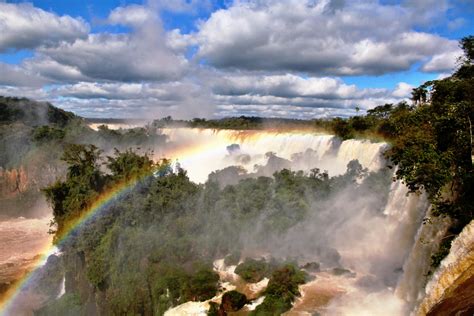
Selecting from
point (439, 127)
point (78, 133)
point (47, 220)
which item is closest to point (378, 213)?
point (439, 127)

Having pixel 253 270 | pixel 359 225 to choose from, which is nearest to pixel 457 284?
pixel 253 270

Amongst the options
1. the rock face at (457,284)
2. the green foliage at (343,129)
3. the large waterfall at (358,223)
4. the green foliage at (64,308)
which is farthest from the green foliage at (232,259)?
A: the rock face at (457,284)

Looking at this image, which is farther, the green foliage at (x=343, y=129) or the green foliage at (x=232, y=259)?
the green foliage at (x=343, y=129)

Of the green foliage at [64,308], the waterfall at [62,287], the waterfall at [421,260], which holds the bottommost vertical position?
the waterfall at [62,287]

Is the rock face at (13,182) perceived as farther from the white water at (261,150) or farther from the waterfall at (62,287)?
the waterfall at (62,287)

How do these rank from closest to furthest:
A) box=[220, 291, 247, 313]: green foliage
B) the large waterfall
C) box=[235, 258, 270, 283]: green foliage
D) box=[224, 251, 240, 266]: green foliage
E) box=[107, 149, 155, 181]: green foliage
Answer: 1. the large waterfall
2. box=[220, 291, 247, 313]: green foliage
3. box=[235, 258, 270, 283]: green foliage
4. box=[224, 251, 240, 266]: green foliage
5. box=[107, 149, 155, 181]: green foliage

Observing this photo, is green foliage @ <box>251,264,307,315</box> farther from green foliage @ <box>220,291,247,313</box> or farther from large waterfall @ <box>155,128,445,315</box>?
green foliage @ <box>220,291,247,313</box>

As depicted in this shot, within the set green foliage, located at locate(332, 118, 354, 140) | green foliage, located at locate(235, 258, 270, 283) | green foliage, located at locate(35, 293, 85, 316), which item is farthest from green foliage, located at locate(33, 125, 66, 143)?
green foliage, located at locate(235, 258, 270, 283)

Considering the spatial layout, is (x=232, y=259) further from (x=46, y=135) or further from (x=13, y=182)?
(x=46, y=135)

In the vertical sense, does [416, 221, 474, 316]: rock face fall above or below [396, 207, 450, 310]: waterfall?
above
